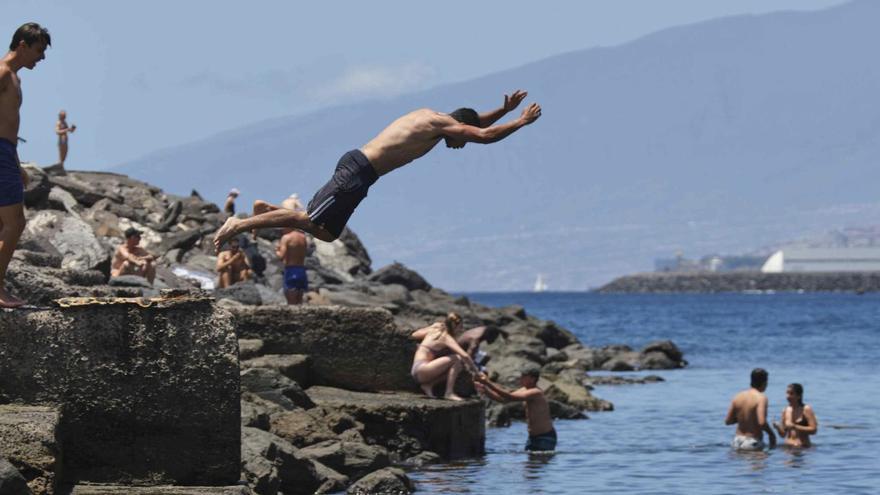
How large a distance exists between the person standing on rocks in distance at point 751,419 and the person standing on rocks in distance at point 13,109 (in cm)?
1298

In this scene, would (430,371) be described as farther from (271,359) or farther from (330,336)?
(271,359)

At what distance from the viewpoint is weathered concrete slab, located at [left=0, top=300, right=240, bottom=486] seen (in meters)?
10.0

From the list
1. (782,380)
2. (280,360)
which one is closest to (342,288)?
(782,380)

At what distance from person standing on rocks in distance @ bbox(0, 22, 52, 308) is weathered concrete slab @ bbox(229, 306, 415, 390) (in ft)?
26.3

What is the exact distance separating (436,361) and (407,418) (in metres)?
0.94

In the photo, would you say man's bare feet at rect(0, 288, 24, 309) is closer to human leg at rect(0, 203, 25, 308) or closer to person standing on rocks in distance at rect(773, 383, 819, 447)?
human leg at rect(0, 203, 25, 308)

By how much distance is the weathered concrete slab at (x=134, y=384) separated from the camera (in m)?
10.0

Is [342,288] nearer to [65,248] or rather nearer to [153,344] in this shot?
[65,248]

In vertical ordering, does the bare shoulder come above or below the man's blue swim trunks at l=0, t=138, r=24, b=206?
above

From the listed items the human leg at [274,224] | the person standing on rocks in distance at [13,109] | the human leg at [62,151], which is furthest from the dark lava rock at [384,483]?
the human leg at [62,151]

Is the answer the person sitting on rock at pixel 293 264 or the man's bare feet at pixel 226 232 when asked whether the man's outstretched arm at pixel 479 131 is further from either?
the person sitting on rock at pixel 293 264

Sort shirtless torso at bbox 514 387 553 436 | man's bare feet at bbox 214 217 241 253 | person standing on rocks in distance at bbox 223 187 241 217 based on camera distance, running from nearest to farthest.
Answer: man's bare feet at bbox 214 217 241 253 < shirtless torso at bbox 514 387 553 436 < person standing on rocks in distance at bbox 223 187 241 217

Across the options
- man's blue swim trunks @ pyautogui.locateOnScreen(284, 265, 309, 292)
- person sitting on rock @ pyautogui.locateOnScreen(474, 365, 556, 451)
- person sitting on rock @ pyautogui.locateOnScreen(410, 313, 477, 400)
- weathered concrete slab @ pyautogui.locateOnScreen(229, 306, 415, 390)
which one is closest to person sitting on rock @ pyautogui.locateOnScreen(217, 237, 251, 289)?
man's blue swim trunks @ pyautogui.locateOnScreen(284, 265, 309, 292)

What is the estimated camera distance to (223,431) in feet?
33.5
